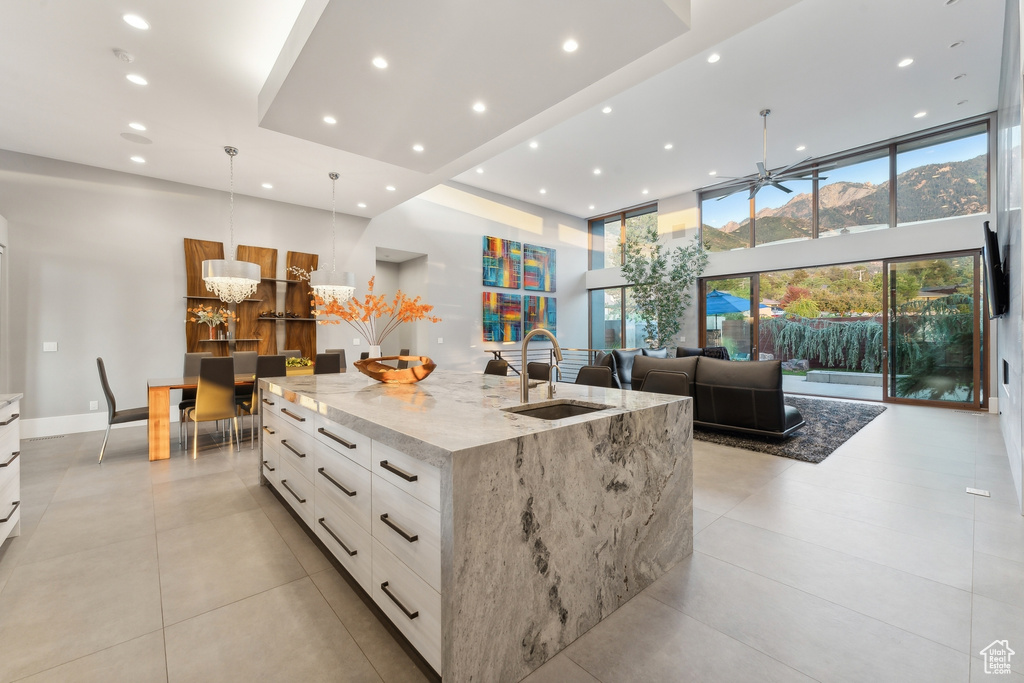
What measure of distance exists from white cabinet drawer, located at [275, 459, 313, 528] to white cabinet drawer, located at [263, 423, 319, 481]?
4cm

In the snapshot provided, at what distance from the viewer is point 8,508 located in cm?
206

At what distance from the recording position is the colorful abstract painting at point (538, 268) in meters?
8.98

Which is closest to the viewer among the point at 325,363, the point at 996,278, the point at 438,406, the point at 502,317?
the point at 438,406

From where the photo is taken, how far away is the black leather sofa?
3939 millimetres

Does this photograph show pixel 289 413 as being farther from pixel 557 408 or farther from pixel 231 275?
pixel 231 275

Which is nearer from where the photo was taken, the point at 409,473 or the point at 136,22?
the point at 409,473

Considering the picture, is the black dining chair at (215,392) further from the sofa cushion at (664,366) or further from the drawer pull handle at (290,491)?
the sofa cushion at (664,366)

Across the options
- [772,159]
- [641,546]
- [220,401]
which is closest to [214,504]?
[220,401]

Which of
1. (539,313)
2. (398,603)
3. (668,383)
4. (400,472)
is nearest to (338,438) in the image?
(400,472)

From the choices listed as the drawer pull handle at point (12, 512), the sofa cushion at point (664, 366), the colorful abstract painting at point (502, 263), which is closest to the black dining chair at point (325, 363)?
the drawer pull handle at point (12, 512)

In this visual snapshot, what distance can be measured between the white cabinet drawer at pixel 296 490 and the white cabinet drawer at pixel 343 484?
16 centimetres

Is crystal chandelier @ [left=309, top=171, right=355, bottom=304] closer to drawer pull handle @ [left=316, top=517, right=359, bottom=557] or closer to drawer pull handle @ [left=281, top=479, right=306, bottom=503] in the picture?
drawer pull handle @ [left=281, top=479, right=306, bottom=503]

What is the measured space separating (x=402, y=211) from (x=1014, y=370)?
7377 millimetres

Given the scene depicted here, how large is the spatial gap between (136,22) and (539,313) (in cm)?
732
